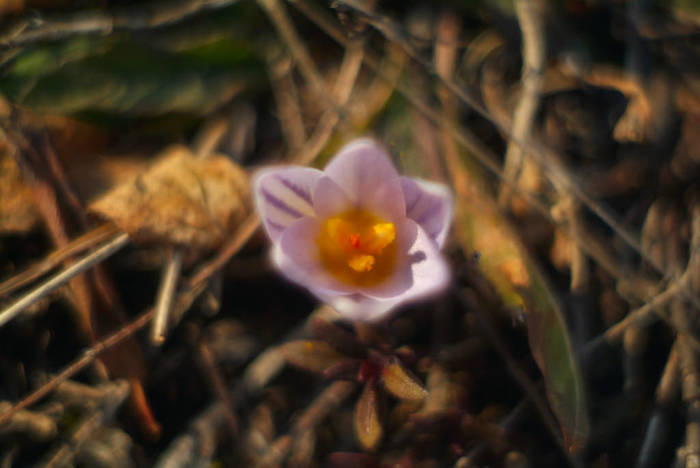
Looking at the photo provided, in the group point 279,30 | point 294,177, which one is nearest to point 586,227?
point 294,177

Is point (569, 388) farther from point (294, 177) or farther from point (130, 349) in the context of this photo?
point (130, 349)

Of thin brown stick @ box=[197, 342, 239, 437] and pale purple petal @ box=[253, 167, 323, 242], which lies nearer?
pale purple petal @ box=[253, 167, 323, 242]

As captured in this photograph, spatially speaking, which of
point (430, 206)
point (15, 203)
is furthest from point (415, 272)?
point (15, 203)

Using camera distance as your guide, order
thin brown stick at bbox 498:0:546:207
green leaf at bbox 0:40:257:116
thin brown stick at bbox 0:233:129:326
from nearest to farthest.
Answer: thin brown stick at bbox 0:233:129:326
thin brown stick at bbox 498:0:546:207
green leaf at bbox 0:40:257:116

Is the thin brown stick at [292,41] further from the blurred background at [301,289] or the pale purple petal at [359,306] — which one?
the pale purple petal at [359,306]

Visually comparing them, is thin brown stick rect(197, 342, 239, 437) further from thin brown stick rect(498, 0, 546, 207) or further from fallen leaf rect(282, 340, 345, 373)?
thin brown stick rect(498, 0, 546, 207)

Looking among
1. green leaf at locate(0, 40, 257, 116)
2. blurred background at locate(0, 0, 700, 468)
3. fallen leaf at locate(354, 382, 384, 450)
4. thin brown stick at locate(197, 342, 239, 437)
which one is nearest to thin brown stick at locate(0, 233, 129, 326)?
blurred background at locate(0, 0, 700, 468)

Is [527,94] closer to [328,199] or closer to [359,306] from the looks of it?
[328,199]
